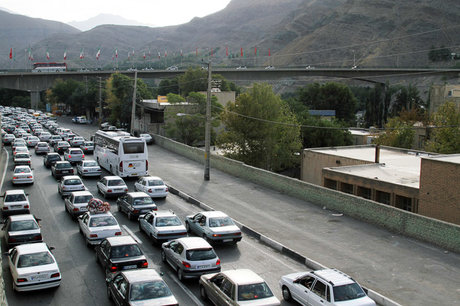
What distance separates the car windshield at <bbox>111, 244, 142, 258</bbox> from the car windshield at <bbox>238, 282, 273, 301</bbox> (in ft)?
14.8

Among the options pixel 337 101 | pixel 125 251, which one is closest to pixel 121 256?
pixel 125 251

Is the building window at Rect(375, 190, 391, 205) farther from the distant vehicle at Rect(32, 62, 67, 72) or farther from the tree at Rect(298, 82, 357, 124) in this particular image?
the distant vehicle at Rect(32, 62, 67, 72)

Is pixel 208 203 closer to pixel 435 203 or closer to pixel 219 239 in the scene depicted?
pixel 219 239

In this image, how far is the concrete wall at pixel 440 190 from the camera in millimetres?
23558

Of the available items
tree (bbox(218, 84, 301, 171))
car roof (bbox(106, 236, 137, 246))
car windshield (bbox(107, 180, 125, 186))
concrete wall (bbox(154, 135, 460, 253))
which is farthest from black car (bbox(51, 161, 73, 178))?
tree (bbox(218, 84, 301, 171))

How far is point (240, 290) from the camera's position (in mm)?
12203

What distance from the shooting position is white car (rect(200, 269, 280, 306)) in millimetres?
12141

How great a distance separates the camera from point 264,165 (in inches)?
2031

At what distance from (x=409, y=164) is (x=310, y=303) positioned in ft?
89.5

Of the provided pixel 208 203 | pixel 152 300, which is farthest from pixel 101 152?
pixel 152 300

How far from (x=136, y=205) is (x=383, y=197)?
15.6 m

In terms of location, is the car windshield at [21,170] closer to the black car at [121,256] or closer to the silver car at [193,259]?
the black car at [121,256]

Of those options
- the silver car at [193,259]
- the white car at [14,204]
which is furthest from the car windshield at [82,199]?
the silver car at [193,259]

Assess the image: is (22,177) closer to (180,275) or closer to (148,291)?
(180,275)
